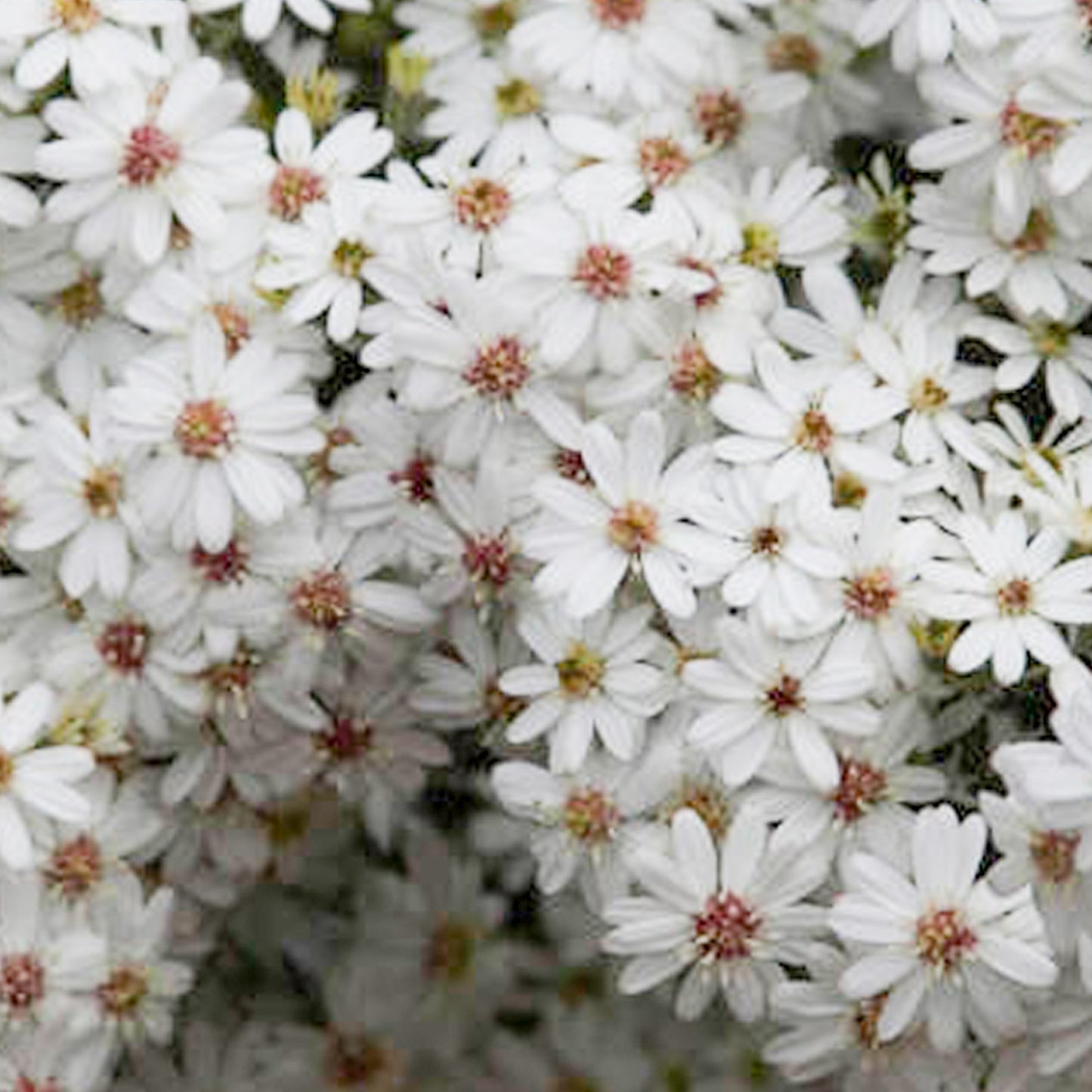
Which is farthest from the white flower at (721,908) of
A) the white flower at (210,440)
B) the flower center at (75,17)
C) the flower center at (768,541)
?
the flower center at (75,17)

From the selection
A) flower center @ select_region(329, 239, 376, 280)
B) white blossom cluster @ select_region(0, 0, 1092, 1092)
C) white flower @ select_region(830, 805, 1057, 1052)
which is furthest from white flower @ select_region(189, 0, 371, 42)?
white flower @ select_region(830, 805, 1057, 1052)

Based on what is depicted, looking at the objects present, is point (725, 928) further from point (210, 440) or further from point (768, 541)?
point (210, 440)

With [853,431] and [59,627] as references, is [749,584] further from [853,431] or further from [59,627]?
[59,627]

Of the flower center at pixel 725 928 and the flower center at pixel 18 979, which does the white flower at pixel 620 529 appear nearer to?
the flower center at pixel 725 928

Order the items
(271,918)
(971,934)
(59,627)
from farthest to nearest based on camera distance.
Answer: (271,918) < (59,627) < (971,934)

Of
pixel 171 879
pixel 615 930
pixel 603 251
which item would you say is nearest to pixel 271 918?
pixel 171 879

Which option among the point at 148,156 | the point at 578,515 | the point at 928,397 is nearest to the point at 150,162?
the point at 148,156

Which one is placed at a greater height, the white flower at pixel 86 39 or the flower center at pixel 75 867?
the white flower at pixel 86 39
